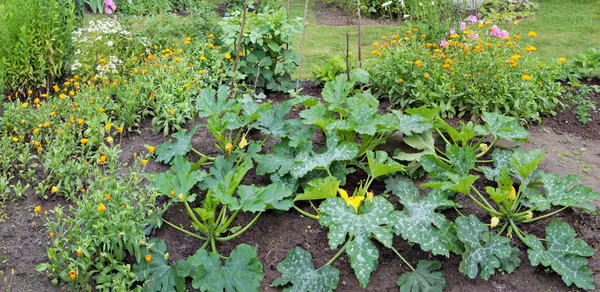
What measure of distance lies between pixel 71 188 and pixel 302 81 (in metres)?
2.39

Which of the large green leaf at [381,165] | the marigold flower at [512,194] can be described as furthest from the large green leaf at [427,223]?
the marigold flower at [512,194]

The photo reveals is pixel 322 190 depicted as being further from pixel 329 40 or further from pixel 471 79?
pixel 329 40

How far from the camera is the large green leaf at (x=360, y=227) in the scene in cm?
305

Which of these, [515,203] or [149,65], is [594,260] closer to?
[515,203]

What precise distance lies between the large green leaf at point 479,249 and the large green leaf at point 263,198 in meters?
0.97

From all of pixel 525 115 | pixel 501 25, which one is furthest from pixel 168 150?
pixel 501 25

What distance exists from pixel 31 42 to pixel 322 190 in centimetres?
Answer: 288

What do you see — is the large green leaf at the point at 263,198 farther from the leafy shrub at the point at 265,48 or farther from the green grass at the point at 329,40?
the green grass at the point at 329,40

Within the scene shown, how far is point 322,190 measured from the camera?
134 inches

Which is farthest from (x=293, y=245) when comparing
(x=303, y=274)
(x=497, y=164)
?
(x=497, y=164)

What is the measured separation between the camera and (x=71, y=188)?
3732mm

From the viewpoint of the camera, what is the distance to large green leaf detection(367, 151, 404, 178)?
355 cm

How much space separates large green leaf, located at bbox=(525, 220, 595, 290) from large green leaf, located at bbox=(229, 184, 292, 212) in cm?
134

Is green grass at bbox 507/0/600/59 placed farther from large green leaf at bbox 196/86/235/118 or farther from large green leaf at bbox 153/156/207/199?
large green leaf at bbox 153/156/207/199
